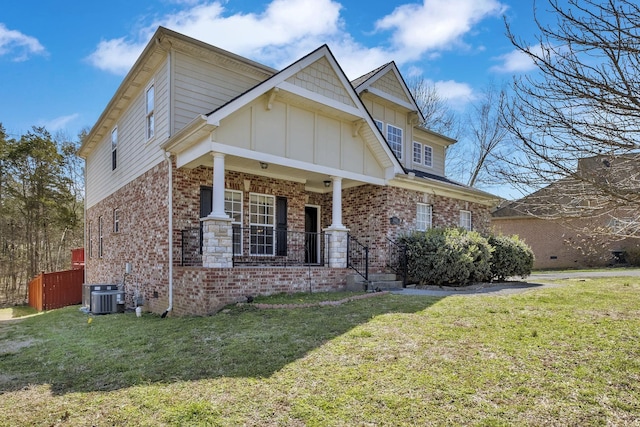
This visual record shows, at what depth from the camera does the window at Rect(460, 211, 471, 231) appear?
16078mm

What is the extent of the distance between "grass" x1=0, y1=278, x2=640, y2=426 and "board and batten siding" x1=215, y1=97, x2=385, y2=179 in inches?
163

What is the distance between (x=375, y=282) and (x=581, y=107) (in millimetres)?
7640

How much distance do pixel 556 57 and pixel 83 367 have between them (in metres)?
6.60

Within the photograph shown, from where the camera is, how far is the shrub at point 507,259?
1336 cm

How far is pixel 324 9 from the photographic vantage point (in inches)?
348

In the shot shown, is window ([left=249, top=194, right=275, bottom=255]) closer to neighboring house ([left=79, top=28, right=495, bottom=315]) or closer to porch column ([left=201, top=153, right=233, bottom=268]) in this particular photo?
neighboring house ([left=79, top=28, right=495, bottom=315])

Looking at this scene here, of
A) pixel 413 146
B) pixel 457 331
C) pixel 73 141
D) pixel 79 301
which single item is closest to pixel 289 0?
pixel 457 331

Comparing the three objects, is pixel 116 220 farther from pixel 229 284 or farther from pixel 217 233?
pixel 229 284

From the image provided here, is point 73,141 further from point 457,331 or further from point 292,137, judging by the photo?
point 457,331

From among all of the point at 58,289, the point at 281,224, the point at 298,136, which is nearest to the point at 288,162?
the point at 298,136

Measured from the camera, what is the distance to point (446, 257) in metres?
11.3

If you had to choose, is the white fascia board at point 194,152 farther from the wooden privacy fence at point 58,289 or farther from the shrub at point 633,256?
the shrub at point 633,256

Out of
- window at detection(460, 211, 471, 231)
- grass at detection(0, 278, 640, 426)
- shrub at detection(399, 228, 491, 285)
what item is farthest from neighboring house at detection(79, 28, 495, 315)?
grass at detection(0, 278, 640, 426)

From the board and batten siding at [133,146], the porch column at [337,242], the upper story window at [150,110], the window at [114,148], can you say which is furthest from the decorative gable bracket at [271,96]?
the window at [114,148]
